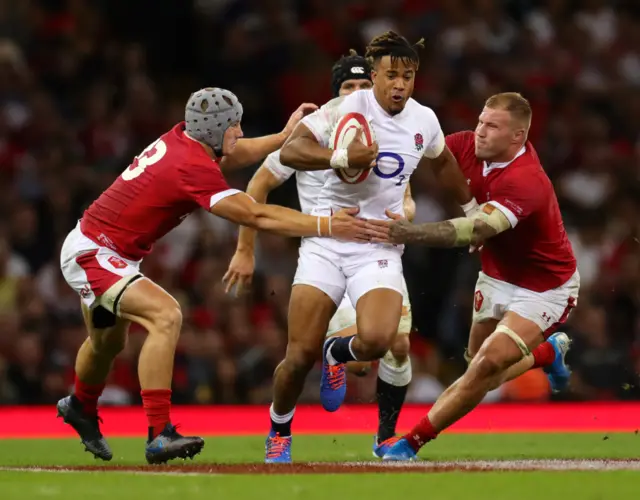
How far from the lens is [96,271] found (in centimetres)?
802

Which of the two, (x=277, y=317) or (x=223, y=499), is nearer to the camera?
(x=223, y=499)

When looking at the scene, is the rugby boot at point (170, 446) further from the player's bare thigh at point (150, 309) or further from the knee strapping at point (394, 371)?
the knee strapping at point (394, 371)

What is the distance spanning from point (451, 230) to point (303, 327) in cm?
100

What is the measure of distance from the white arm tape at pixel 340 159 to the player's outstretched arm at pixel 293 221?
36 centimetres

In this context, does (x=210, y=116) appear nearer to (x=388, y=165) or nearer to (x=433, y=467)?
(x=388, y=165)

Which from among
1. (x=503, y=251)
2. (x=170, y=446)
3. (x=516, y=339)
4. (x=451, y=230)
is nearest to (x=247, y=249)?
(x=451, y=230)

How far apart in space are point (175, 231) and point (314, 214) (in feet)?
18.2

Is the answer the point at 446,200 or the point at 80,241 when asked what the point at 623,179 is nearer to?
the point at 446,200

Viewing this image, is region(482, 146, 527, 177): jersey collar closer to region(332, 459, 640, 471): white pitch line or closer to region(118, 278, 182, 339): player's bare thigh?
region(332, 459, 640, 471): white pitch line

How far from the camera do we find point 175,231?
1409 centimetres

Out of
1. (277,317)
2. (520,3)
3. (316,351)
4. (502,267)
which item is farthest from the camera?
(520,3)

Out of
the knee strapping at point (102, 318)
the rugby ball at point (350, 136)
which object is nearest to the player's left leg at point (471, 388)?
the rugby ball at point (350, 136)

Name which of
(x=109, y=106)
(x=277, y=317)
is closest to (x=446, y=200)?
(x=277, y=317)

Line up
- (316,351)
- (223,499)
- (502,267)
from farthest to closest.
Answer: (502,267) < (316,351) < (223,499)
